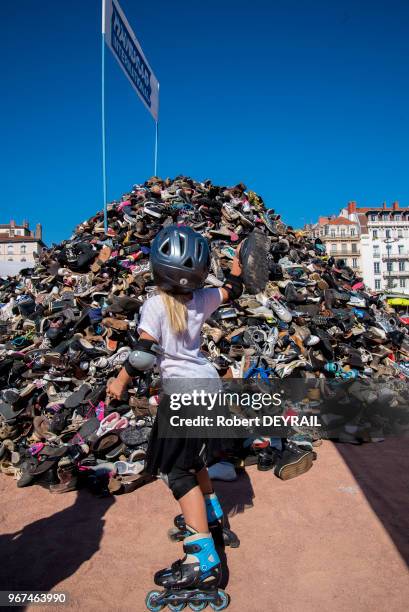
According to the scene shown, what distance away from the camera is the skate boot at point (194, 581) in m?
2.36

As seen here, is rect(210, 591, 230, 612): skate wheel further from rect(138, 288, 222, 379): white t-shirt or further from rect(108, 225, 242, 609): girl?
rect(138, 288, 222, 379): white t-shirt

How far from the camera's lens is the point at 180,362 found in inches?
98.3

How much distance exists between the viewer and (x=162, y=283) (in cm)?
244

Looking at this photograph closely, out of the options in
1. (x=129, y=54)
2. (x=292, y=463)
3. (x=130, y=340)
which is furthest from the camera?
(x=129, y=54)

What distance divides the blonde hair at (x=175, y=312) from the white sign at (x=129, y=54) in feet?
29.2

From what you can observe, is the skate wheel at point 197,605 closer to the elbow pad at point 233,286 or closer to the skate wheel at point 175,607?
the skate wheel at point 175,607

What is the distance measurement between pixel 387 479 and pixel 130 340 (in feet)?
12.2

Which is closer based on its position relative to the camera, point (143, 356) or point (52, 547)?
point (143, 356)

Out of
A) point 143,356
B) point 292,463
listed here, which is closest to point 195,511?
point 143,356

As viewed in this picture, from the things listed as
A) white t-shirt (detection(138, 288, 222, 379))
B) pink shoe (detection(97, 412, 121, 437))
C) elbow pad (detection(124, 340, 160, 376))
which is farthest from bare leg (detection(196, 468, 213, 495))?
pink shoe (detection(97, 412, 121, 437))

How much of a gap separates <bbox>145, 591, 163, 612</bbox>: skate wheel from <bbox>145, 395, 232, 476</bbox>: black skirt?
0.74 m

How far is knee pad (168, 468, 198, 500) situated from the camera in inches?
94.2

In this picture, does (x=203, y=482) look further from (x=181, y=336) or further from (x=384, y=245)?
(x=384, y=245)

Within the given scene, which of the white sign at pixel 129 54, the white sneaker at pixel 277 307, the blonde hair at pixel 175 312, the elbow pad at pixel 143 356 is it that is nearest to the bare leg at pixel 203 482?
the elbow pad at pixel 143 356
